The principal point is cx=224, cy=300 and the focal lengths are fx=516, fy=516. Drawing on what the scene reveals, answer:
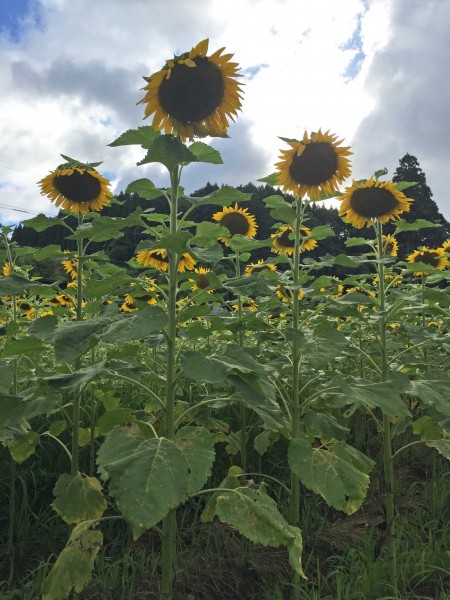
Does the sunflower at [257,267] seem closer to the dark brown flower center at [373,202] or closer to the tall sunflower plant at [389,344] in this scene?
the tall sunflower plant at [389,344]

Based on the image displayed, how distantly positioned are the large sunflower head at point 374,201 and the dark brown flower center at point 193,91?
164 centimetres

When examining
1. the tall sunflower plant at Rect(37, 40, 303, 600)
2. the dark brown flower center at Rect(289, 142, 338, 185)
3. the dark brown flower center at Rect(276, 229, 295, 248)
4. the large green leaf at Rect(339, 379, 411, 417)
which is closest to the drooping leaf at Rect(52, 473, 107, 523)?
the tall sunflower plant at Rect(37, 40, 303, 600)

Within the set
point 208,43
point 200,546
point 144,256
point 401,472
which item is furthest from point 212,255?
point 401,472

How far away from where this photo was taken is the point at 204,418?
10.8ft

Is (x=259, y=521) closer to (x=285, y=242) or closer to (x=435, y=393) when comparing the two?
(x=435, y=393)

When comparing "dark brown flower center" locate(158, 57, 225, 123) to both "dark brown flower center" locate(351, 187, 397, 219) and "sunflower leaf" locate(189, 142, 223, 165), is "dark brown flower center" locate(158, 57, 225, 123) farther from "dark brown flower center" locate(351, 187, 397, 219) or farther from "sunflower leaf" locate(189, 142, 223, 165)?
"dark brown flower center" locate(351, 187, 397, 219)

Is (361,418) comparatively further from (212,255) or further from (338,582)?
(212,255)

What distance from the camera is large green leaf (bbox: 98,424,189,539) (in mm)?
1534

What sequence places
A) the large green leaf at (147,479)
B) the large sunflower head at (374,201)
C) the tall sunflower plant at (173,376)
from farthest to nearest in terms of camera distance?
the large sunflower head at (374,201), the tall sunflower plant at (173,376), the large green leaf at (147,479)

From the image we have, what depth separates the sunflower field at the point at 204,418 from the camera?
1.87m

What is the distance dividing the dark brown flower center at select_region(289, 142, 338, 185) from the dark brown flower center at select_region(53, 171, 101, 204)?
1.23 meters

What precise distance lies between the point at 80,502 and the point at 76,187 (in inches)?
74.5

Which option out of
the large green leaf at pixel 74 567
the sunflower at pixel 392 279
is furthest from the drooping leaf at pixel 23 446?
the sunflower at pixel 392 279

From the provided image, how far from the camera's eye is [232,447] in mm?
3803
